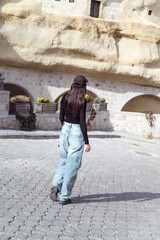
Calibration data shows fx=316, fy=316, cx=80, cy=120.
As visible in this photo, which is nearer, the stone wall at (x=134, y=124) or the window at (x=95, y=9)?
the stone wall at (x=134, y=124)

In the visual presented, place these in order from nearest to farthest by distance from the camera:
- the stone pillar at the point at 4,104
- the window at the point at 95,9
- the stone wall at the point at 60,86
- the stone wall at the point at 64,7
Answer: the stone pillar at the point at 4,104 → the stone wall at the point at 60,86 → the stone wall at the point at 64,7 → the window at the point at 95,9

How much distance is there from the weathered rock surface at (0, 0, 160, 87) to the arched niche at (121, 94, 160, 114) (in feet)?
6.70

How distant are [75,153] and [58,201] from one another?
30.3 inches

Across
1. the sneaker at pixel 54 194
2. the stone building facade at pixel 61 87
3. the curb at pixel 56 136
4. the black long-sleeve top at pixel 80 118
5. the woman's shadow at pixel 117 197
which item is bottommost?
the woman's shadow at pixel 117 197

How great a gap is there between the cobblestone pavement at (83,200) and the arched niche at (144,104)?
17.7 meters

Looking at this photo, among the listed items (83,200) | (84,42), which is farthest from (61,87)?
(83,200)

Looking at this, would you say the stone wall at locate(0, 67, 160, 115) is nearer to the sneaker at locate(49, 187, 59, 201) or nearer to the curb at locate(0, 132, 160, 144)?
the curb at locate(0, 132, 160, 144)

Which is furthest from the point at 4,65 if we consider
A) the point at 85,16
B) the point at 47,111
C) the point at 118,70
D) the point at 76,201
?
the point at 76,201

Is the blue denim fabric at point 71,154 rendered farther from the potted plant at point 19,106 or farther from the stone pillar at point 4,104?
the potted plant at point 19,106

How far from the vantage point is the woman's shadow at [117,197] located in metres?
4.91

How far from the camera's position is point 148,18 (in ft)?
79.0

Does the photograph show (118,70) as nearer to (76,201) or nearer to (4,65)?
(4,65)

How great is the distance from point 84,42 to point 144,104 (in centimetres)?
806

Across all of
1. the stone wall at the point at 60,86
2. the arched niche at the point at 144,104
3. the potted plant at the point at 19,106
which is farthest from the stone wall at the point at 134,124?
the arched niche at the point at 144,104
